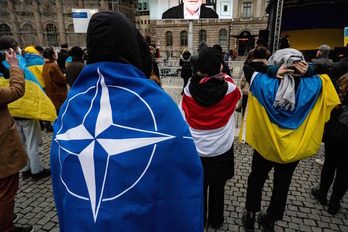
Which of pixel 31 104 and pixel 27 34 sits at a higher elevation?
pixel 27 34

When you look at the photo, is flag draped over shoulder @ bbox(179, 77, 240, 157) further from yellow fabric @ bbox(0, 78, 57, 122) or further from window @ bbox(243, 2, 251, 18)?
window @ bbox(243, 2, 251, 18)

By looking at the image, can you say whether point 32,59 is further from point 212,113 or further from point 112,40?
point 112,40

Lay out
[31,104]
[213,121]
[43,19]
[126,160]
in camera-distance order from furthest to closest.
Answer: [43,19] → [31,104] → [213,121] → [126,160]

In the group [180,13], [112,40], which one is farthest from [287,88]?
[180,13]

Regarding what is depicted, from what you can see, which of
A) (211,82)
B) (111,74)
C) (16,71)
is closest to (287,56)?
(211,82)

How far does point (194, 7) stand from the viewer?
55.0 ft

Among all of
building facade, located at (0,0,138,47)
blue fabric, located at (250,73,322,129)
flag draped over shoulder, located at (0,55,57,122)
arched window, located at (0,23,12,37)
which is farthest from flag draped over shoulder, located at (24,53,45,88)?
arched window, located at (0,23,12,37)

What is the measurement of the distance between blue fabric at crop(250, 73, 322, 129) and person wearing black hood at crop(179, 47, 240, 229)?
31 cm

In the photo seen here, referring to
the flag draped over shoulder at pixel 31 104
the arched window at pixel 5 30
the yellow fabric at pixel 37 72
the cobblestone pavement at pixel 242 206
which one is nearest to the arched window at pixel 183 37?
the arched window at pixel 5 30

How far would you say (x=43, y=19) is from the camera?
33875 millimetres

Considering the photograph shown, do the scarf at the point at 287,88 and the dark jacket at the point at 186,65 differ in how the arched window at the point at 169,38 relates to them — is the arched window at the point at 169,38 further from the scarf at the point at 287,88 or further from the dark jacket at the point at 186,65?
the scarf at the point at 287,88

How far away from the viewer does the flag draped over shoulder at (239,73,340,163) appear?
7.26 ft

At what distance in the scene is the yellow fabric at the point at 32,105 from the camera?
346 cm

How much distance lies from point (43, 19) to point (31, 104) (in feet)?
122
